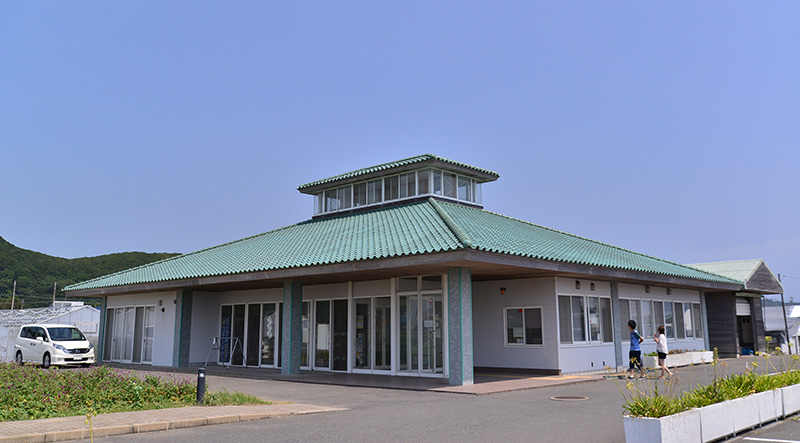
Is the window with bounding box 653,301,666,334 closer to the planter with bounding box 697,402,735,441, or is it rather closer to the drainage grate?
the drainage grate

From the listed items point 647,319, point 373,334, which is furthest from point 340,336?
point 647,319

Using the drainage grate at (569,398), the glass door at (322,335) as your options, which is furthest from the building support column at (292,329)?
the drainage grate at (569,398)

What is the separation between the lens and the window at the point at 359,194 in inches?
968

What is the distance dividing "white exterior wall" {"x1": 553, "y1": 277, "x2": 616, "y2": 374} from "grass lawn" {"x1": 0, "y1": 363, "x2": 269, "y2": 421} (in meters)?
10.7

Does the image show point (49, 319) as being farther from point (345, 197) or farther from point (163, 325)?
point (345, 197)

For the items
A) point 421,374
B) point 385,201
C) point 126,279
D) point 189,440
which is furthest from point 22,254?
point 189,440

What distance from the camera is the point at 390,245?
664 inches

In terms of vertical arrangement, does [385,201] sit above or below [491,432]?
above

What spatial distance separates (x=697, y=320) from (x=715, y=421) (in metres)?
22.2

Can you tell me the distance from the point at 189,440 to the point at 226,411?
227 centimetres

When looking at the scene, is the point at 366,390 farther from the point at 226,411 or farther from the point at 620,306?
the point at 620,306

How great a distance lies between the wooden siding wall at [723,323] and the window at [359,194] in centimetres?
1796

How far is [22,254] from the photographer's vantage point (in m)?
78.4

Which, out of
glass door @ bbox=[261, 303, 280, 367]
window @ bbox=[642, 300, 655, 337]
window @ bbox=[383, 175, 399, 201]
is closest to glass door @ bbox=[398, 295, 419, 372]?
window @ bbox=[383, 175, 399, 201]
